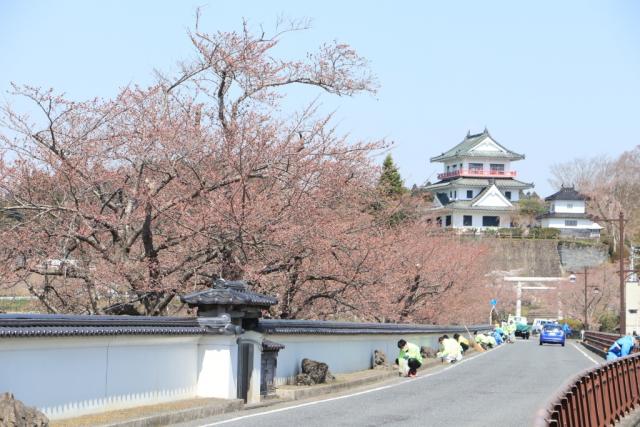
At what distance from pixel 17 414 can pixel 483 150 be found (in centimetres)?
12185

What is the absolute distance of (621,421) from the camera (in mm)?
15516

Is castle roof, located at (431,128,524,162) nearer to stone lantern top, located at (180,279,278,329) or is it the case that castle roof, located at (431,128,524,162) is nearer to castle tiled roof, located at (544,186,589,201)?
castle tiled roof, located at (544,186,589,201)

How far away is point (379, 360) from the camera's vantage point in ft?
91.6

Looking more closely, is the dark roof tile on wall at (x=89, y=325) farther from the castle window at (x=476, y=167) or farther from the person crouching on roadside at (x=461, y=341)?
the castle window at (x=476, y=167)

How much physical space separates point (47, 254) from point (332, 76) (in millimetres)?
7824

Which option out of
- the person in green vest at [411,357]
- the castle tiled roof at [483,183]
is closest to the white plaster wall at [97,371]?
the person in green vest at [411,357]

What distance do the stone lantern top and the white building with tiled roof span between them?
10967 cm

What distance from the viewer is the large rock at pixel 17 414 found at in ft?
34.3

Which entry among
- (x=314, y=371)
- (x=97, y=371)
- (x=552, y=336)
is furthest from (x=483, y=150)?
(x=97, y=371)

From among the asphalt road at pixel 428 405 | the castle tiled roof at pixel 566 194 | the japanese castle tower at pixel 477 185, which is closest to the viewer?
the asphalt road at pixel 428 405

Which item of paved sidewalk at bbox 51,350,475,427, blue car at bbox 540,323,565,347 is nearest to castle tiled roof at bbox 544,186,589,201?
blue car at bbox 540,323,565,347

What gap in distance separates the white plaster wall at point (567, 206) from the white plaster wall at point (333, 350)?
95.6 metres

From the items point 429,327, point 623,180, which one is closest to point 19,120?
point 429,327

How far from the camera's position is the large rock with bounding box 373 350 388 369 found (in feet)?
91.2
